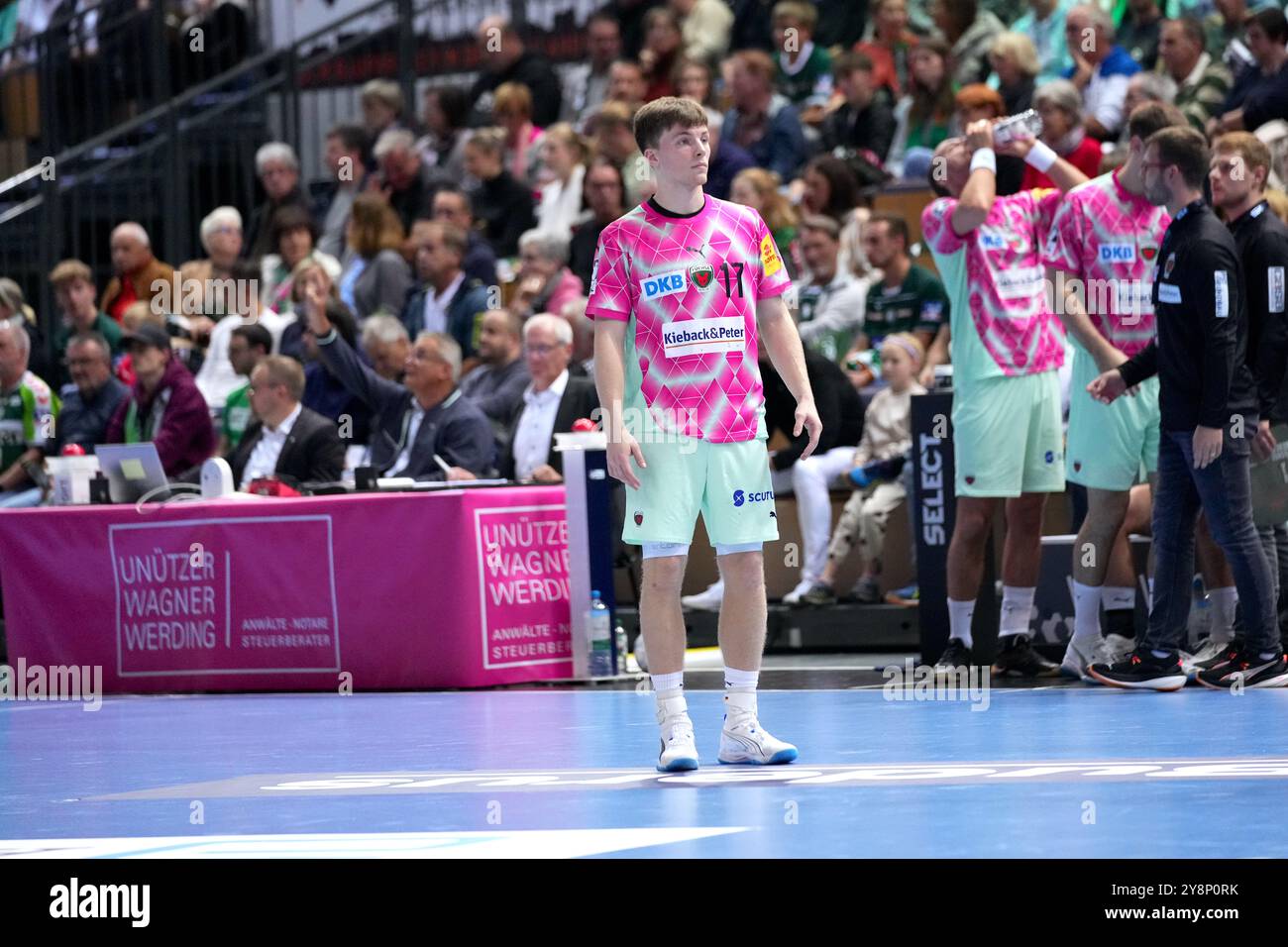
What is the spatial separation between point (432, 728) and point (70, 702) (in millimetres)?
2652

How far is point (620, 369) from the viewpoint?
238 inches

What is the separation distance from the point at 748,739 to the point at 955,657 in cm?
268

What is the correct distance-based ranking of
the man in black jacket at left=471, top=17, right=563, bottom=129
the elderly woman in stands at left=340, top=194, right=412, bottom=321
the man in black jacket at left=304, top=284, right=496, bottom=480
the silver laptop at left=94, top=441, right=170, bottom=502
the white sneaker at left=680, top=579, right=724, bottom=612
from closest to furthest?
1. the silver laptop at left=94, top=441, right=170, bottom=502
2. the man in black jacket at left=304, top=284, right=496, bottom=480
3. the white sneaker at left=680, top=579, right=724, bottom=612
4. the elderly woman in stands at left=340, top=194, right=412, bottom=321
5. the man in black jacket at left=471, top=17, right=563, bottom=129

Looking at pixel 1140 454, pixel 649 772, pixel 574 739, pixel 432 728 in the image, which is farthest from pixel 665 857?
pixel 1140 454

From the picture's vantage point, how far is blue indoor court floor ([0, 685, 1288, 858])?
14.9 feet

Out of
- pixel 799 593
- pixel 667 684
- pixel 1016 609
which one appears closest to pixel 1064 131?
pixel 799 593

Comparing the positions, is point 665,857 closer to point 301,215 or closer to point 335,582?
point 335,582

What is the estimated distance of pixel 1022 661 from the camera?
848 cm

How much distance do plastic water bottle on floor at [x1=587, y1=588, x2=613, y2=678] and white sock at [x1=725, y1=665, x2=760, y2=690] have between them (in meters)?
3.43

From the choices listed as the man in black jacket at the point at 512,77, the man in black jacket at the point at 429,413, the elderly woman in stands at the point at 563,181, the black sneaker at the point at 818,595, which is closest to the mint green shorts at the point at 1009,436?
the black sneaker at the point at 818,595

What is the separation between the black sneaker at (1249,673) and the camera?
774 centimetres

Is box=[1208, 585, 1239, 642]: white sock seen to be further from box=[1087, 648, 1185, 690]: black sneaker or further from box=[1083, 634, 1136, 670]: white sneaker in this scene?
box=[1087, 648, 1185, 690]: black sneaker

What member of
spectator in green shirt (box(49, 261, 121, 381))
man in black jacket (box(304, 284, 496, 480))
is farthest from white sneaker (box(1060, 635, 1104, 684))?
spectator in green shirt (box(49, 261, 121, 381))

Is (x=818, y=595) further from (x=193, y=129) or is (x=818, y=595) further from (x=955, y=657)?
(x=193, y=129)
